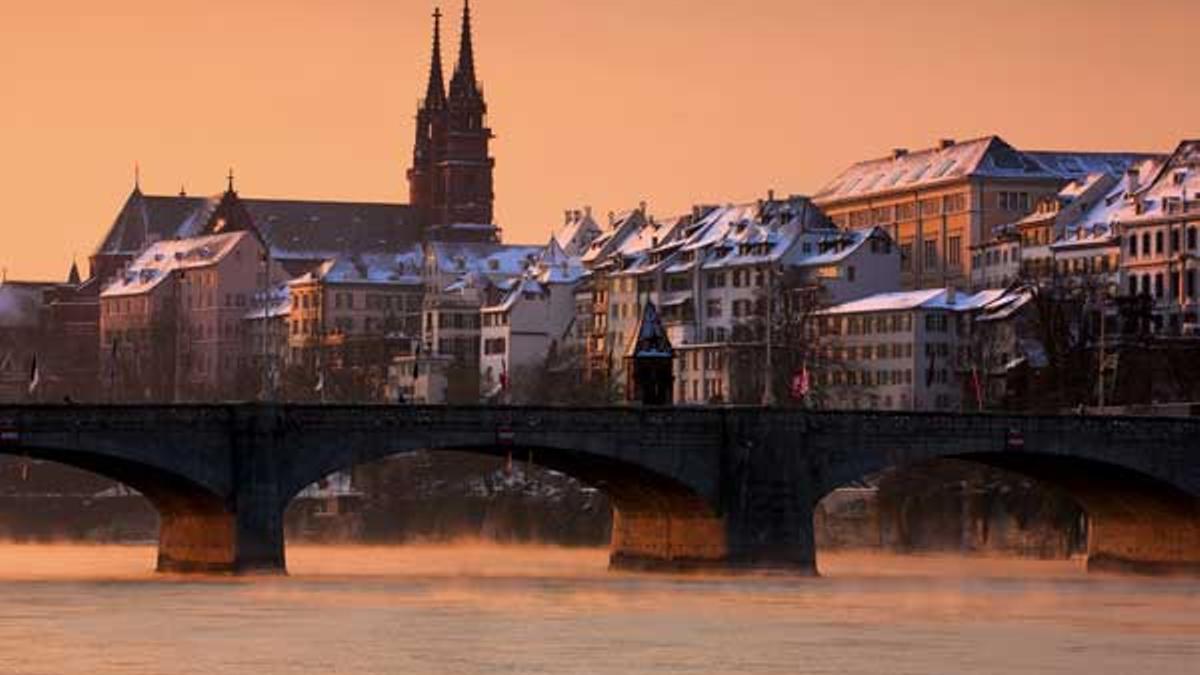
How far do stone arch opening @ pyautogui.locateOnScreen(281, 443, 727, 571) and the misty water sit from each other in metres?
1.90

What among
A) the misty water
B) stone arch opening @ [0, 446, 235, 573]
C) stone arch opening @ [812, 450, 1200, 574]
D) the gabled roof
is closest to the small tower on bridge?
the gabled roof

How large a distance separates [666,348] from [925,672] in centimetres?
5515

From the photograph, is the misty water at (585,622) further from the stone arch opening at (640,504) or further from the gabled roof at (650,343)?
the gabled roof at (650,343)

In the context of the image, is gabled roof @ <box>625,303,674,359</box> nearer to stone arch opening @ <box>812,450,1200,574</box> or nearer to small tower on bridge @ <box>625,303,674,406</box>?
small tower on bridge @ <box>625,303,674,406</box>

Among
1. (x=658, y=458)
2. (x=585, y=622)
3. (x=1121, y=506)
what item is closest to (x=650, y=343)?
(x=658, y=458)

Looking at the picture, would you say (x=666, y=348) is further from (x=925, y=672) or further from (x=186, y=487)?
(x=925, y=672)

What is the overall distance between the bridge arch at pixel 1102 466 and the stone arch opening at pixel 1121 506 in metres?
0.04

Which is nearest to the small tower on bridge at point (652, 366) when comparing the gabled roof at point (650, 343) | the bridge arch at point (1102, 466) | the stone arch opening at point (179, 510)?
the gabled roof at point (650, 343)

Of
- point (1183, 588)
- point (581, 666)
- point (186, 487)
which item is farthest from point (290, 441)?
point (581, 666)

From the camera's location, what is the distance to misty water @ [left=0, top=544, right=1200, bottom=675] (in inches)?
4471

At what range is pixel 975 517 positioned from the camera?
193625 millimetres

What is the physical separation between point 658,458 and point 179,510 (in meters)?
16.1

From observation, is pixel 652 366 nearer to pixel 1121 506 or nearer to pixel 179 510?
pixel 1121 506

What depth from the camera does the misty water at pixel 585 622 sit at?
11356 cm
